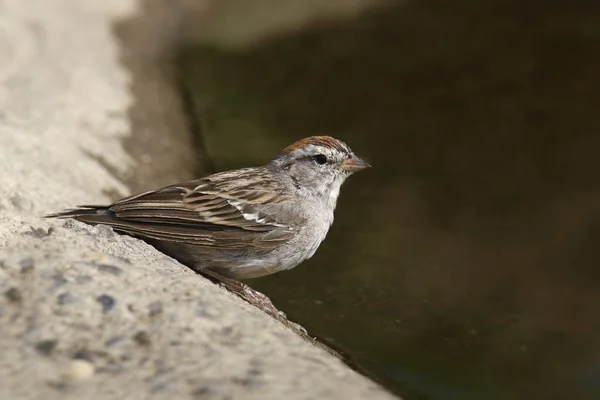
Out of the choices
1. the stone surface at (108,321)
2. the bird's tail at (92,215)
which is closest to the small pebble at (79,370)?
the stone surface at (108,321)

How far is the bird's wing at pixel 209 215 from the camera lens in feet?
21.5

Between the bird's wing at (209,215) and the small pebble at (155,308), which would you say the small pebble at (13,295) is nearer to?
the small pebble at (155,308)

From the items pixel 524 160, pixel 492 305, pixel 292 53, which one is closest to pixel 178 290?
pixel 492 305

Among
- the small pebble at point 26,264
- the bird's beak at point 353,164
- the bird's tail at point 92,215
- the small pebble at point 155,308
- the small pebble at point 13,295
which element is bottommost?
the small pebble at point 13,295

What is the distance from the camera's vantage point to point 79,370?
190 inches

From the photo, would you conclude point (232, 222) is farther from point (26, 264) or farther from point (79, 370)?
point (79, 370)

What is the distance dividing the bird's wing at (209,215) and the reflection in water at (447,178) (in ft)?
2.81

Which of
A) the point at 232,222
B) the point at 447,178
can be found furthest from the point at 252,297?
the point at 447,178

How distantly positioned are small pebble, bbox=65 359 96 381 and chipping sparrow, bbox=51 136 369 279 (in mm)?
1694

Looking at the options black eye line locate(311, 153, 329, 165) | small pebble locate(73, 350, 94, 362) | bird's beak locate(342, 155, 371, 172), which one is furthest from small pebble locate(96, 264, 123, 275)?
bird's beak locate(342, 155, 371, 172)

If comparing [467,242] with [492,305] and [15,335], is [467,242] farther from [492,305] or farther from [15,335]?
[15,335]

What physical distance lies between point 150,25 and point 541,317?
7.44 meters

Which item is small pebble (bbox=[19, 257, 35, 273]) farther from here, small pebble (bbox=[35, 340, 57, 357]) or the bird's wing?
the bird's wing

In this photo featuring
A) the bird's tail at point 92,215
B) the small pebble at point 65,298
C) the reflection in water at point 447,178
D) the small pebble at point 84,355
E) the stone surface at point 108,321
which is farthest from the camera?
the reflection in water at point 447,178
